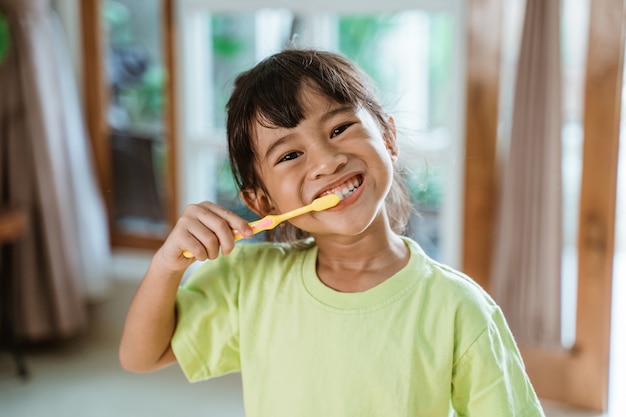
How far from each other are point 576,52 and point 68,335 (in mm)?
2136

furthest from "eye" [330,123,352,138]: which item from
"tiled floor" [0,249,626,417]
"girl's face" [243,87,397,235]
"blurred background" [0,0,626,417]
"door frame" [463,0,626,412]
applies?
"tiled floor" [0,249,626,417]

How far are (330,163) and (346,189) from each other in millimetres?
38

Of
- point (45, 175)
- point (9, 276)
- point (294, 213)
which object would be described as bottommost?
point (9, 276)

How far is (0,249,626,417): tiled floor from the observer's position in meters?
2.44

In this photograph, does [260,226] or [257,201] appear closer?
[260,226]

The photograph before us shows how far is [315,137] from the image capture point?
2.95ft

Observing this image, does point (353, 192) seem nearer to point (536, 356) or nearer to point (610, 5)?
point (610, 5)

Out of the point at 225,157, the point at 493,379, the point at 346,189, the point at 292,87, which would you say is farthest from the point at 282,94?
the point at 225,157

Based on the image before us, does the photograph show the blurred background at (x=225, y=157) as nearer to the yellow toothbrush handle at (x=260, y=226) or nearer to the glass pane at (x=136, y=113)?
the glass pane at (x=136, y=113)

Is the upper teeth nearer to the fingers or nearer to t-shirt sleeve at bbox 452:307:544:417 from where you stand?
the fingers

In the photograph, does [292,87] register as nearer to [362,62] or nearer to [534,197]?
[534,197]

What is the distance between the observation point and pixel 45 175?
9.05 feet

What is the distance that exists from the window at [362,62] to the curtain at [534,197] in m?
0.21

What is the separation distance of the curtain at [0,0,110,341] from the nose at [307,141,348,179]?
6.79ft
